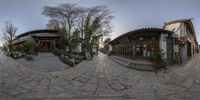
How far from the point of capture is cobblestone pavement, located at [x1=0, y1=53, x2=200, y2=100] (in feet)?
8.87

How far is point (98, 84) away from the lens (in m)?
3.04

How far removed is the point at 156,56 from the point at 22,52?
315 cm

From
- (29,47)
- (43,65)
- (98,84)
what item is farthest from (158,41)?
(29,47)

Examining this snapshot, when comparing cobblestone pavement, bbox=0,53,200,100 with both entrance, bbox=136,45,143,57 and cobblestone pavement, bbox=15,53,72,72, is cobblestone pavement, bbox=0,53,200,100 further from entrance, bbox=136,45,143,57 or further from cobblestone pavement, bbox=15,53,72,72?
entrance, bbox=136,45,143,57

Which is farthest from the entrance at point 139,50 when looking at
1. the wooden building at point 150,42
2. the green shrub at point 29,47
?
the green shrub at point 29,47

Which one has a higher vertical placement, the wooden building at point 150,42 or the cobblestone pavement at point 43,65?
the wooden building at point 150,42

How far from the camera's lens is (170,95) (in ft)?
8.82

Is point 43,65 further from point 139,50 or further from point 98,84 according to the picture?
point 139,50

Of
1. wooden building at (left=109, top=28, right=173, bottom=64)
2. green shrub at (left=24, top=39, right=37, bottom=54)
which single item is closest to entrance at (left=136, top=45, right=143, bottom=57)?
wooden building at (left=109, top=28, right=173, bottom=64)

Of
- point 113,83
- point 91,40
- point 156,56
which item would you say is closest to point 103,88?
point 113,83

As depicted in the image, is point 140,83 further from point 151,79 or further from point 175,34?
point 175,34

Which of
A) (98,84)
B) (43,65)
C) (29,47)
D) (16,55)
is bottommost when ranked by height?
(98,84)

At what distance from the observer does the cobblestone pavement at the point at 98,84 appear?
2.70 m

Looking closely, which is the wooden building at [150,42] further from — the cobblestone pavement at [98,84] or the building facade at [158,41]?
the cobblestone pavement at [98,84]
